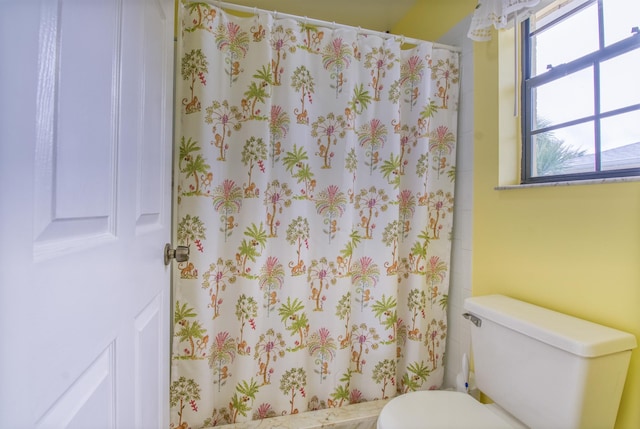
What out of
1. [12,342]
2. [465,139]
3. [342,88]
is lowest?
[12,342]

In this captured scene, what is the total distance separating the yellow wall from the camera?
2.73 feet

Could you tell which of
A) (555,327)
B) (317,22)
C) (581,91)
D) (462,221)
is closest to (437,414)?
(555,327)

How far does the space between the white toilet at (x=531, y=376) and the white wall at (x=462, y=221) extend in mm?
301

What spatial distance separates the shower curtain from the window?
13.3 inches

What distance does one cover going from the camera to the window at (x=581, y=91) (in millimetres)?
881

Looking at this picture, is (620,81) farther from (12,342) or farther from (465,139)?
(12,342)

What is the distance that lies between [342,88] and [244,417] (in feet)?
4.93

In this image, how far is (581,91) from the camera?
1.01 meters

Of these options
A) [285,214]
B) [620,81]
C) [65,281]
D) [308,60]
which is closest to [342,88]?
[308,60]

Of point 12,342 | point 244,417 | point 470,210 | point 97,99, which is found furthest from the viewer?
point 470,210

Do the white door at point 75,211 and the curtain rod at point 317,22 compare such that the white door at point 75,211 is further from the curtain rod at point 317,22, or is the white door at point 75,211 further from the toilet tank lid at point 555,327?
the toilet tank lid at point 555,327

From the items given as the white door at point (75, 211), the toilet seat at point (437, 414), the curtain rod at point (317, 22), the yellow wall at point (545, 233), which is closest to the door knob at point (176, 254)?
the white door at point (75, 211)

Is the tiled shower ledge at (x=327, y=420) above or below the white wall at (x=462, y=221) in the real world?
below

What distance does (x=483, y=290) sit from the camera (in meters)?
1.29
